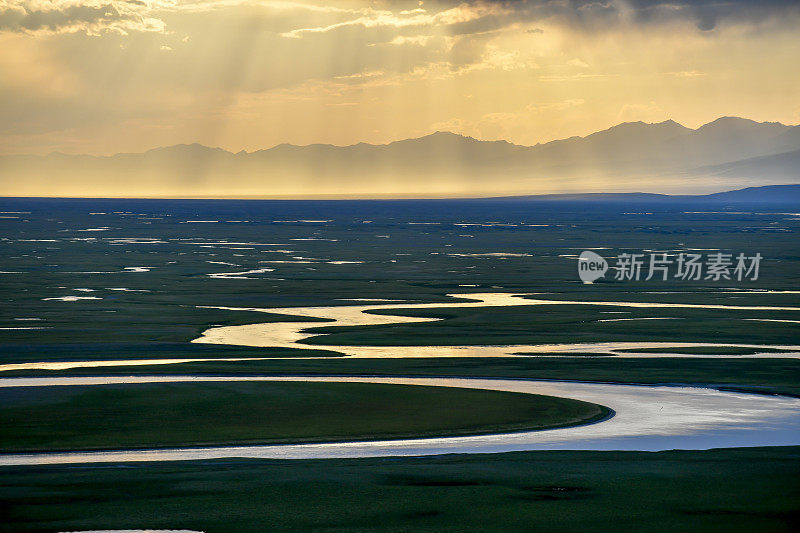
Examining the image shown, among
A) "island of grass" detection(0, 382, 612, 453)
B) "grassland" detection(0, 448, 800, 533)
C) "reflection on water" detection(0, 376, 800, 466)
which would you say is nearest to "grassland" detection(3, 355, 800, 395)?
"reflection on water" detection(0, 376, 800, 466)

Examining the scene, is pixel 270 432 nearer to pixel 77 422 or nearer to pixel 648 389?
pixel 77 422

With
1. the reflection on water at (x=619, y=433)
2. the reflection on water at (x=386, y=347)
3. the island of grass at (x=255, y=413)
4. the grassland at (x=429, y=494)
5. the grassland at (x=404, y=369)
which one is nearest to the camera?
the grassland at (x=429, y=494)

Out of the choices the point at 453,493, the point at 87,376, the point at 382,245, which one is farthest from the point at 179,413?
the point at 382,245

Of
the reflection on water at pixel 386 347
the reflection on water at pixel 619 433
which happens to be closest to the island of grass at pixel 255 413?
the reflection on water at pixel 619 433

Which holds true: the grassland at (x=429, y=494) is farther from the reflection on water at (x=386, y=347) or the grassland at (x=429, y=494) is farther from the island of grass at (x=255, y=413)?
the reflection on water at (x=386, y=347)

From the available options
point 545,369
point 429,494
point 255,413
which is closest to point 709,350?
point 545,369

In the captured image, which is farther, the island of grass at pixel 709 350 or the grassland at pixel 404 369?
the island of grass at pixel 709 350
